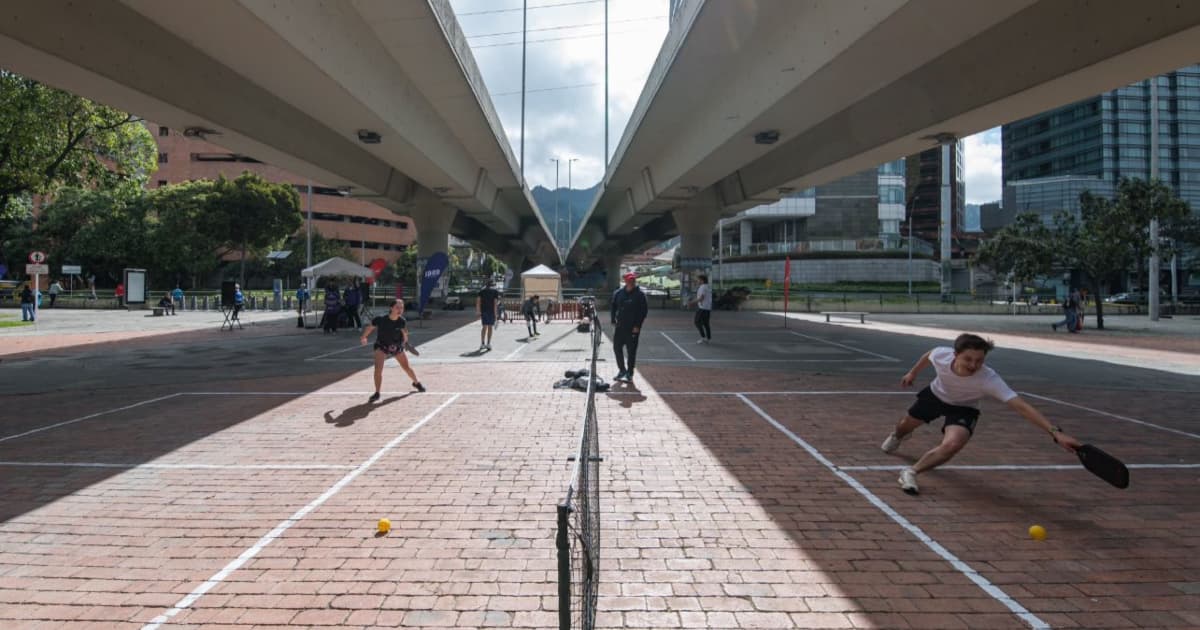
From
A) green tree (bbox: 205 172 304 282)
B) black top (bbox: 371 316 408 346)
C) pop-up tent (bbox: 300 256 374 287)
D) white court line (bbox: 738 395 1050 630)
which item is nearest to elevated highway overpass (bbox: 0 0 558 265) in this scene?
pop-up tent (bbox: 300 256 374 287)

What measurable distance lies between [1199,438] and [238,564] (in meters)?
9.94

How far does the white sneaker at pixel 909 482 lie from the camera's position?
16.9 feet

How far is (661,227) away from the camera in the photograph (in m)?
48.9

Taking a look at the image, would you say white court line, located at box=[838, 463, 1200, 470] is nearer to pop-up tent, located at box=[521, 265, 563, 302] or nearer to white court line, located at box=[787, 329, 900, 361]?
white court line, located at box=[787, 329, 900, 361]

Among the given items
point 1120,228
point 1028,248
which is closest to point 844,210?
point 1028,248

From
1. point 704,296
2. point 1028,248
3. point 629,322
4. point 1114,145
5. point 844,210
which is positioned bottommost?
point 629,322

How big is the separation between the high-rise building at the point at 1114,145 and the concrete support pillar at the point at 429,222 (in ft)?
256

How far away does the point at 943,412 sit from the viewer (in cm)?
547

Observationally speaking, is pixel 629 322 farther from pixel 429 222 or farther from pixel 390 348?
pixel 429 222

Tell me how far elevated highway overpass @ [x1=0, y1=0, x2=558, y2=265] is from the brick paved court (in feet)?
18.9

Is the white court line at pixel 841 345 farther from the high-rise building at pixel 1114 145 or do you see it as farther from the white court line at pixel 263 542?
the high-rise building at pixel 1114 145

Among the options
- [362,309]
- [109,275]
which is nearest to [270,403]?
[362,309]

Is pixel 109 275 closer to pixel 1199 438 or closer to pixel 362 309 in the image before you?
pixel 362 309

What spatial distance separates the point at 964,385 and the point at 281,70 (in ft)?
40.6
